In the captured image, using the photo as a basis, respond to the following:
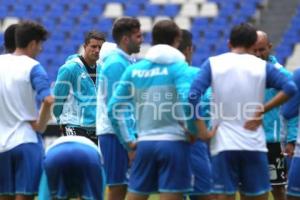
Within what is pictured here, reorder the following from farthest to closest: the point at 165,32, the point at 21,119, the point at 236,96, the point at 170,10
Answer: the point at 170,10, the point at 21,119, the point at 165,32, the point at 236,96

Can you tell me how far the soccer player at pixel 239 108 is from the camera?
25.9 ft

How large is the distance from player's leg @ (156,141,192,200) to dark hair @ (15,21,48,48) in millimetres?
1498

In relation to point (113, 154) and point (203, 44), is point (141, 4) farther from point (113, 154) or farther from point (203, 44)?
point (113, 154)

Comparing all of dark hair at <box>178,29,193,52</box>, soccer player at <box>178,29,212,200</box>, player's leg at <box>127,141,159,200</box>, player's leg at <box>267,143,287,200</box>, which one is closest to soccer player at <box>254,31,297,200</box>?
player's leg at <box>267,143,287,200</box>

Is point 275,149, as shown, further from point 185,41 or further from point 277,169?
point 185,41

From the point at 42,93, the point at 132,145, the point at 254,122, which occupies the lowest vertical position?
the point at 132,145

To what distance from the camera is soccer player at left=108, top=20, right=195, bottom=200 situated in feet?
25.9

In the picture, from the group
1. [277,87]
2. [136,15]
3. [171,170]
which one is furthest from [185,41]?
[136,15]

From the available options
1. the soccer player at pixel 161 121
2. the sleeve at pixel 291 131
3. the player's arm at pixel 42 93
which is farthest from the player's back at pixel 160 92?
the sleeve at pixel 291 131

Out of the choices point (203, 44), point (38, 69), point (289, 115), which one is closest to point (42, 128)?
point (38, 69)

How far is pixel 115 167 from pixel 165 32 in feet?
5.54

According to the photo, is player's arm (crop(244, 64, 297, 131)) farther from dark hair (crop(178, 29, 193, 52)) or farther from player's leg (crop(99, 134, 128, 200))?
player's leg (crop(99, 134, 128, 200))

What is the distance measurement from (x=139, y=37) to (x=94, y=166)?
1514 millimetres

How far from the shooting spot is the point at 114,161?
9.10 metres
